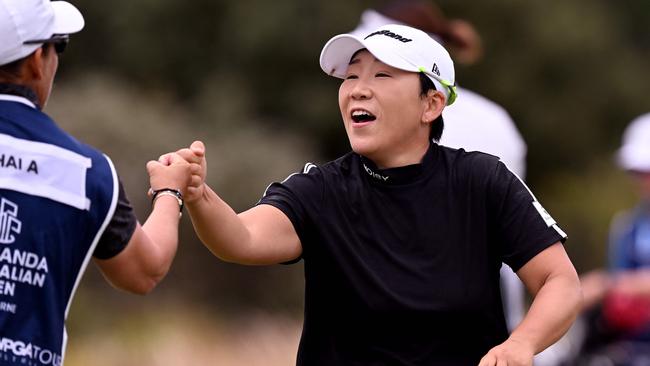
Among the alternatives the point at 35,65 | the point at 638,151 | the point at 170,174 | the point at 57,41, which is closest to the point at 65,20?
the point at 57,41

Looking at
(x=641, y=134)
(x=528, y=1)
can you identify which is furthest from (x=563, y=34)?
(x=641, y=134)

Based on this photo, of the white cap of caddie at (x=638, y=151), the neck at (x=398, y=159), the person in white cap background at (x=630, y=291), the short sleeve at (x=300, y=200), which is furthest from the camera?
the white cap of caddie at (x=638, y=151)

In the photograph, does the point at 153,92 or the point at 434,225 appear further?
the point at 153,92

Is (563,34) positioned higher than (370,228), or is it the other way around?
(563,34)

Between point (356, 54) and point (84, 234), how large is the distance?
1.36 meters

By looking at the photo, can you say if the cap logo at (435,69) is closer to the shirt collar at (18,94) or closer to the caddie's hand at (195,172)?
the caddie's hand at (195,172)

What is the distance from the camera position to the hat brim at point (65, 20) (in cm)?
397

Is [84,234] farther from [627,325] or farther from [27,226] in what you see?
[627,325]

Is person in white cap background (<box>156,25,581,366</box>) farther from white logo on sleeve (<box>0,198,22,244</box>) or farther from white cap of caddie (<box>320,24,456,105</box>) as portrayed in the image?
white logo on sleeve (<box>0,198,22,244</box>)

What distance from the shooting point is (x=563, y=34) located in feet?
71.7

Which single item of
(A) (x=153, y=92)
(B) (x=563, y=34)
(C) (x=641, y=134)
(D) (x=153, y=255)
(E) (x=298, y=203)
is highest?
(B) (x=563, y=34)

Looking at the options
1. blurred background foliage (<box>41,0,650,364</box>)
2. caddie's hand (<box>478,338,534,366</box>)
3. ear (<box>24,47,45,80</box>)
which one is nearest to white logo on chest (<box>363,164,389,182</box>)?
caddie's hand (<box>478,338,534,366</box>)

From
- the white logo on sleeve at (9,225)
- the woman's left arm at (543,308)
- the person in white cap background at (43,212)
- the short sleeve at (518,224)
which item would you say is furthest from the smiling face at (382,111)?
the white logo on sleeve at (9,225)

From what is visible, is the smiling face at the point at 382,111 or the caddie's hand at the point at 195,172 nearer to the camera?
the caddie's hand at the point at 195,172
